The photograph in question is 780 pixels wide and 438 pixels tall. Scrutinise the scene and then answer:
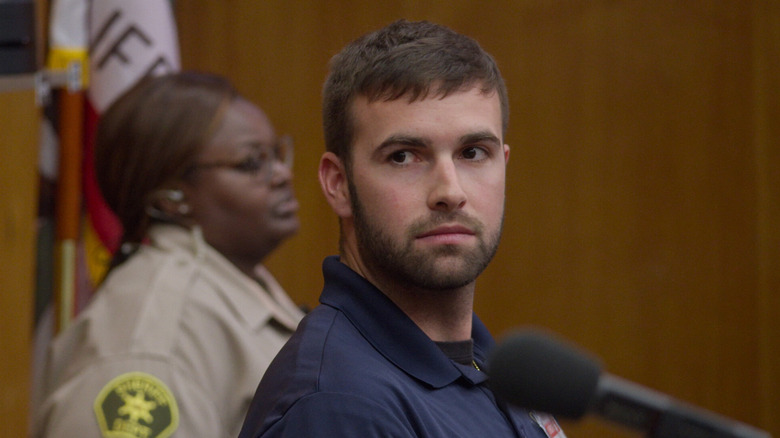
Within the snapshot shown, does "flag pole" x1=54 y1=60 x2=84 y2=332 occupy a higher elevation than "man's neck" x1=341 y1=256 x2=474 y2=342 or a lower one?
lower

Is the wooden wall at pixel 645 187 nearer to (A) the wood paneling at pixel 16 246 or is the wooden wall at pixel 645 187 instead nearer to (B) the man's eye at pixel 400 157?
(A) the wood paneling at pixel 16 246

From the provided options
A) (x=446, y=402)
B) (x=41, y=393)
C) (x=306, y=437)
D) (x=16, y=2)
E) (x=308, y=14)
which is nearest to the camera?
(x=306, y=437)

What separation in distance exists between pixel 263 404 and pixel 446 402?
218mm

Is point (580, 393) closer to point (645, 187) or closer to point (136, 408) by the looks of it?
point (136, 408)

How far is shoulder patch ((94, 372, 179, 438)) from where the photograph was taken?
1.57 meters

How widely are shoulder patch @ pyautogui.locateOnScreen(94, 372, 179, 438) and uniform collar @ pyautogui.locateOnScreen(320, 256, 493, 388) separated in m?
0.61

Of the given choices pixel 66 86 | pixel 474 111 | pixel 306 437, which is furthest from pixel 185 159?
pixel 306 437

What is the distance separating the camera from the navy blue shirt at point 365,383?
907mm

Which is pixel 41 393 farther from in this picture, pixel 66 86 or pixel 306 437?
pixel 306 437

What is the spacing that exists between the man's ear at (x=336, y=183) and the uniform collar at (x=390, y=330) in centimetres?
9

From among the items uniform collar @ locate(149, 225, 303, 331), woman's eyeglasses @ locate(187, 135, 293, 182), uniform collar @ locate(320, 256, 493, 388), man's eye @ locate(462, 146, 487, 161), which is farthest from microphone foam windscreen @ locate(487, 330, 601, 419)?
woman's eyeglasses @ locate(187, 135, 293, 182)

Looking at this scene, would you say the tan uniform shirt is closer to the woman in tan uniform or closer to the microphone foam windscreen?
the woman in tan uniform

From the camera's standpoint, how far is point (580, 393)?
600 millimetres

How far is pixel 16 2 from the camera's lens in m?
1.83
